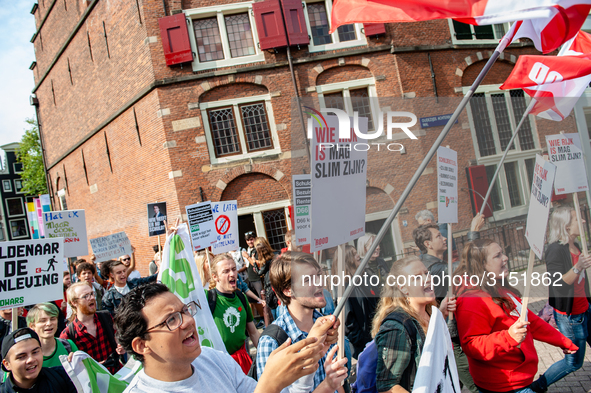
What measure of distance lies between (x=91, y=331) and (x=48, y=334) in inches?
20.7

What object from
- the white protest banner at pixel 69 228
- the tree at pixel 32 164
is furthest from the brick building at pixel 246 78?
the tree at pixel 32 164

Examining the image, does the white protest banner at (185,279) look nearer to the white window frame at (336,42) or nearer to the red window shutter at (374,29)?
the white window frame at (336,42)

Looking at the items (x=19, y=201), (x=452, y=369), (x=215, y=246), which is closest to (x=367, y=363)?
(x=452, y=369)

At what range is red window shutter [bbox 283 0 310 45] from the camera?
41.5ft

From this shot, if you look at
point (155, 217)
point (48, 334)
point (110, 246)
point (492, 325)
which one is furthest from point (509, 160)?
point (110, 246)

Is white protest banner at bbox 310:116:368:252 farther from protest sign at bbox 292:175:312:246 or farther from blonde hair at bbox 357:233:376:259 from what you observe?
protest sign at bbox 292:175:312:246

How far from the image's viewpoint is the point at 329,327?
1.64 metres

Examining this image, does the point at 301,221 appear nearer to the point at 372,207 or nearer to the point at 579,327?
the point at 372,207

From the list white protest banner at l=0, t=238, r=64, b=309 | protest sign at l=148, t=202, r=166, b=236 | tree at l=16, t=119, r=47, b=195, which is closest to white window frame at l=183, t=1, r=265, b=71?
protest sign at l=148, t=202, r=166, b=236

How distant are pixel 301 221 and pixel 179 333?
1427mm

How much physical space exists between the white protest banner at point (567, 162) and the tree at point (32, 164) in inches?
1314

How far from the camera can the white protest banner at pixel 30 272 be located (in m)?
3.64

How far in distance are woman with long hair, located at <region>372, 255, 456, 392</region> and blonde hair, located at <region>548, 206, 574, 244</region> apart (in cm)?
176

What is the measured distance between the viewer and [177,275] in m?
3.65
